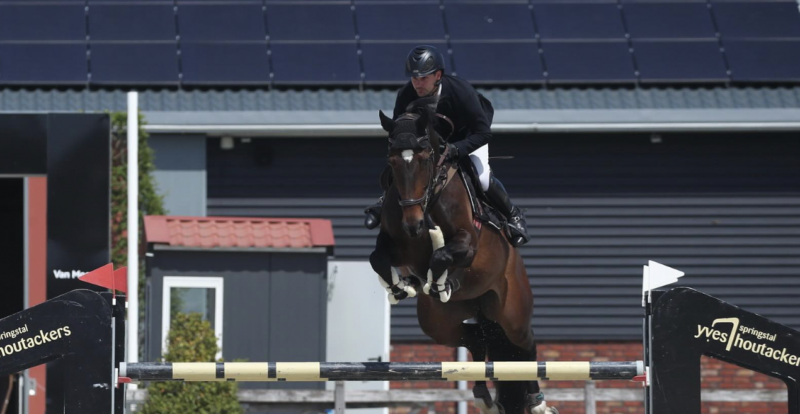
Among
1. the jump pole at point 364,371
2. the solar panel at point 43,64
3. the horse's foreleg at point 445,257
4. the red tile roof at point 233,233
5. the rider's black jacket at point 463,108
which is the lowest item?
the jump pole at point 364,371

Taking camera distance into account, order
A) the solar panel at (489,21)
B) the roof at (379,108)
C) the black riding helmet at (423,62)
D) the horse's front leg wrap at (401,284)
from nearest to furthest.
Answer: the horse's front leg wrap at (401,284) → the black riding helmet at (423,62) → the roof at (379,108) → the solar panel at (489,21)

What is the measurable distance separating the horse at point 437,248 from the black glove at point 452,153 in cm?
3

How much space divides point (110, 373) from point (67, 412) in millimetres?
264

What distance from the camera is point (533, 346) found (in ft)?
Result: 25.0

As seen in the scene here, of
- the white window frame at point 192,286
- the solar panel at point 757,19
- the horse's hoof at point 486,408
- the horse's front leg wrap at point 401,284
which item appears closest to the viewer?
the horse's front leg wrap at point 401,284

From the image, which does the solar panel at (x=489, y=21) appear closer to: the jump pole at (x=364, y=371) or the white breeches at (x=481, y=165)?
the white breeches at (x=481, y=165)

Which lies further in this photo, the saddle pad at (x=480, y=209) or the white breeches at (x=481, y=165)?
the white breeches at (x=481, y=165)

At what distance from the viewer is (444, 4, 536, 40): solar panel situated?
1255 centimetres

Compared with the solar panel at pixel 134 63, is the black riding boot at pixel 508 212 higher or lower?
lower

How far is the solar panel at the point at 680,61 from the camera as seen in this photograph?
12359mm

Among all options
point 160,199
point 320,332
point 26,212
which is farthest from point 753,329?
point 26,212

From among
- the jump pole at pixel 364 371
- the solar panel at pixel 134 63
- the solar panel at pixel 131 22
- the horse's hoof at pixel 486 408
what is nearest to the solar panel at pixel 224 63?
the solar panel at pixel 134 63

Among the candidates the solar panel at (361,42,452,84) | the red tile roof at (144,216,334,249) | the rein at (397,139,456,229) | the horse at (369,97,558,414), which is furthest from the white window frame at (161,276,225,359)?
→ the rein at (397,139,456,229)

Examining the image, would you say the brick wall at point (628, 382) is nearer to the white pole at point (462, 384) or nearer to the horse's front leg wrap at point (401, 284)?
the white pole at point (462, 384)
